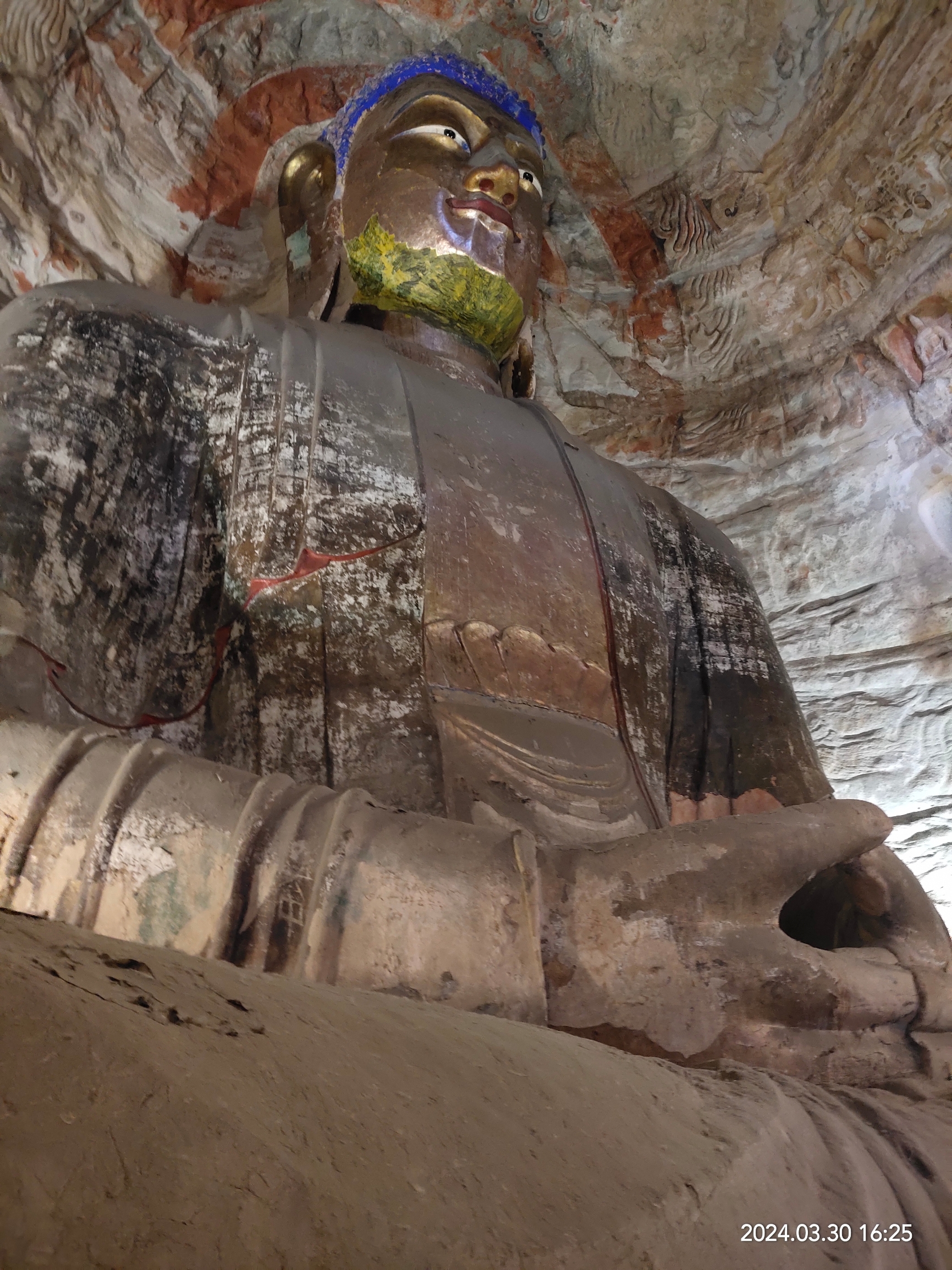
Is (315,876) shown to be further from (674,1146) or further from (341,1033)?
(674,1146)

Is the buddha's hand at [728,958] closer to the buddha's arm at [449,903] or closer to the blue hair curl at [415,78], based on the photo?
the buddha's arm at [449,903]

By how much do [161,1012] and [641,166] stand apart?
4.43 m

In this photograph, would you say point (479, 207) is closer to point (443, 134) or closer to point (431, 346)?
point (443, 134)

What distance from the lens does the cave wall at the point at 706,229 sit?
12.5 ft

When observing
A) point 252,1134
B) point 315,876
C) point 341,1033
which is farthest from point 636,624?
point 252,1134

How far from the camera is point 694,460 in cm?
452

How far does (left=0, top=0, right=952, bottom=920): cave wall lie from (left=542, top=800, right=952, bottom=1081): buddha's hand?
1934mm

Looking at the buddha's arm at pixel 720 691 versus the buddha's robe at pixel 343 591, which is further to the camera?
the buddha's arm at pixel 720 691

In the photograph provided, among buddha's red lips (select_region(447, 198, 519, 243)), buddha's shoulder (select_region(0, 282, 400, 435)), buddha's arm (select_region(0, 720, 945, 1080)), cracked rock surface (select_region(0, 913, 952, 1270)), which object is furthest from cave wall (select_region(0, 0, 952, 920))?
cracked rock surface (select_region(0, 913, 952, 1270))

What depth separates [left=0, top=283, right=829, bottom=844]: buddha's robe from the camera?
2.29 meters

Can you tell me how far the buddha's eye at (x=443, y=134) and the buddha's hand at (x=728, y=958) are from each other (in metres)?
2.57

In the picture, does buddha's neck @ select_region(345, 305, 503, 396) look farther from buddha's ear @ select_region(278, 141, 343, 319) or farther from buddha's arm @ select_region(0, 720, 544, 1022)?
buddha's arm @ select_region(0, 720, 544, 1022)

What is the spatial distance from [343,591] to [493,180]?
1.64 m

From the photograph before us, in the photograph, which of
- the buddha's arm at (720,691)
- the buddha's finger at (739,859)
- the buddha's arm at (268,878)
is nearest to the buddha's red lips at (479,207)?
the buddha's arm at (720,691)
